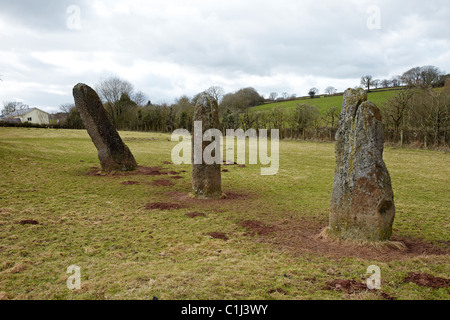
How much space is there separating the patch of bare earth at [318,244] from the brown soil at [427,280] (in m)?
0.91

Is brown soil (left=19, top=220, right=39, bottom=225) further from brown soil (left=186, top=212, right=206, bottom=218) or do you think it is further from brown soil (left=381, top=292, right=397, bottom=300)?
brown soil (left=381, top=292, right=397, bottom=300)

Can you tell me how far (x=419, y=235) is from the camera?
7.94 metres

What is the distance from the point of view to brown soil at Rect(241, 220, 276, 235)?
8055mm

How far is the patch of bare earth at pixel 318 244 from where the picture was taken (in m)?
6.50

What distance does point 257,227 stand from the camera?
27.6ft

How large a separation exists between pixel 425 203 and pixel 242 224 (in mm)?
7363

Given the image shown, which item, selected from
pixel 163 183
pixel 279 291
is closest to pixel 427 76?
pixel 163 183

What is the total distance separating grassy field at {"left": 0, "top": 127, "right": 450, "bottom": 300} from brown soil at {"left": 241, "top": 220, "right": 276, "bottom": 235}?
0.03 meters

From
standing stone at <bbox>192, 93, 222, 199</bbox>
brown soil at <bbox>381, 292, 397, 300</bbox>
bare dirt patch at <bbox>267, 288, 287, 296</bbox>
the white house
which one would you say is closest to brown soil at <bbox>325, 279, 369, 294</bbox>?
brown soil at <bbox>381, 292, 397, 300</bbox>

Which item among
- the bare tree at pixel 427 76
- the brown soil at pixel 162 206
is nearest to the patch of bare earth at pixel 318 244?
the brown soil at pixel 162 206

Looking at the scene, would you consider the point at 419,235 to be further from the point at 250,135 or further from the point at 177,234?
the point at 250,135

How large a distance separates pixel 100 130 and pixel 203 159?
24.7ft
